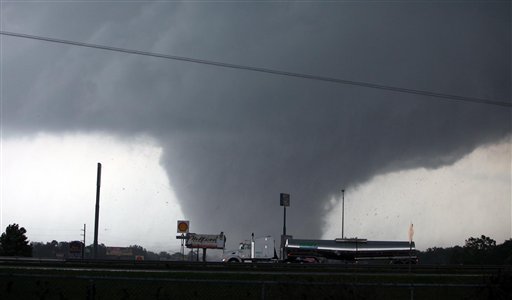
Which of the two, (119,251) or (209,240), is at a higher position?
(209,240)

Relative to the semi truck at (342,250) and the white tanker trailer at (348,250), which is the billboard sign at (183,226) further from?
the white tanker trailer at (348,250)

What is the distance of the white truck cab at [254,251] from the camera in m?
58.7

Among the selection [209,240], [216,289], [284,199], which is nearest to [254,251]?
[209,240]

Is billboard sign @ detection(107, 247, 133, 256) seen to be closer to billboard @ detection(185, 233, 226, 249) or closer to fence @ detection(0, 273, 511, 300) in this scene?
billboard @ detection(185, 233, 226, 249)

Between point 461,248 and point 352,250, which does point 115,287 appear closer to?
point 352,250

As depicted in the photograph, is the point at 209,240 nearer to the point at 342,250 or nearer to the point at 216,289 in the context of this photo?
the point at 342,250

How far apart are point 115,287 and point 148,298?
3297 mm

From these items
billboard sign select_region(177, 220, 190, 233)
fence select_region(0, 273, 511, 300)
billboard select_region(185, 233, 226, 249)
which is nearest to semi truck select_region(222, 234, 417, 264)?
billboard select_region(185, 233, 226, 249)

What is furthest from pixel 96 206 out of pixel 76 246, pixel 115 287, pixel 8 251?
pixel 115 287

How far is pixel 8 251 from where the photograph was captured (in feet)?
282

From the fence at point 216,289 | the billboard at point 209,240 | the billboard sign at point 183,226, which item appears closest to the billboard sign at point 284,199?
the billboard at point 209,240

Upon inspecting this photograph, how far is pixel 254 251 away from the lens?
201 ft

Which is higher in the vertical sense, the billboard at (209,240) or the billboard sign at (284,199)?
the billboard sign at (284,199)

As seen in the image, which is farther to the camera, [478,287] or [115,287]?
[115,287]
